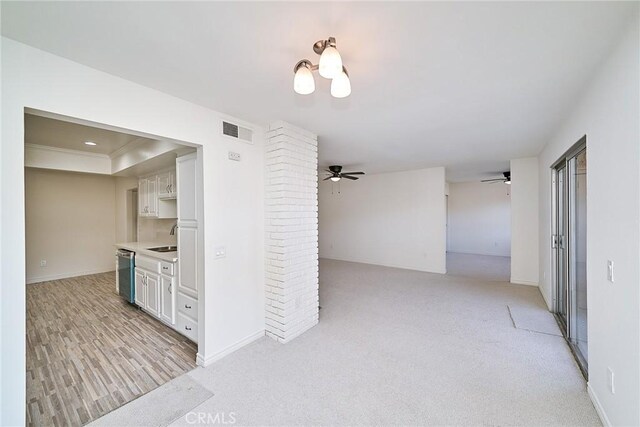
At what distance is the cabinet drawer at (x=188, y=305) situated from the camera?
112 inches

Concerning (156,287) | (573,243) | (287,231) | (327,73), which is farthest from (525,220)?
(156,287)

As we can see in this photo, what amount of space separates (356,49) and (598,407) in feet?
9.72

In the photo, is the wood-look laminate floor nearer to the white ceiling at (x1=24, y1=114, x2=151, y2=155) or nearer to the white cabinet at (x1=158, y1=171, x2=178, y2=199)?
the white cabinet at (x1=158, y1=171, x2=178, y2=199)

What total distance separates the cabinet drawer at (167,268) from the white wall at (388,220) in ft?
17.4

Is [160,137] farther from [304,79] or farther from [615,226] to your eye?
[615,226]

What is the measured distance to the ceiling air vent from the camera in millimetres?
2689

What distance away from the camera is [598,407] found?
6.02ft

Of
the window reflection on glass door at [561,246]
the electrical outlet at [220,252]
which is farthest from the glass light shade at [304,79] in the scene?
the window reflection on glass door at [561,246]

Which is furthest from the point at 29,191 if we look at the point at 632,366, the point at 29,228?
the point at 632,366

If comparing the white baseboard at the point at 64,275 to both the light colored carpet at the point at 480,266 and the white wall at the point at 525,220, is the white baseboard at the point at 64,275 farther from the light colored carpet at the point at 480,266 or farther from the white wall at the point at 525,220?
the white wall at the point at 525,220

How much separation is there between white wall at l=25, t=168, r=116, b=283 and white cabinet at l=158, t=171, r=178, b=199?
321 centimetres

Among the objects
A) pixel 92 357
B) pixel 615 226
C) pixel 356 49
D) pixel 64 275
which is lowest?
pixel 92 357

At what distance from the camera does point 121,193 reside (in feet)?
20.7

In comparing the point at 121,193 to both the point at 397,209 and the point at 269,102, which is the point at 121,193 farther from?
the point at 397,209
